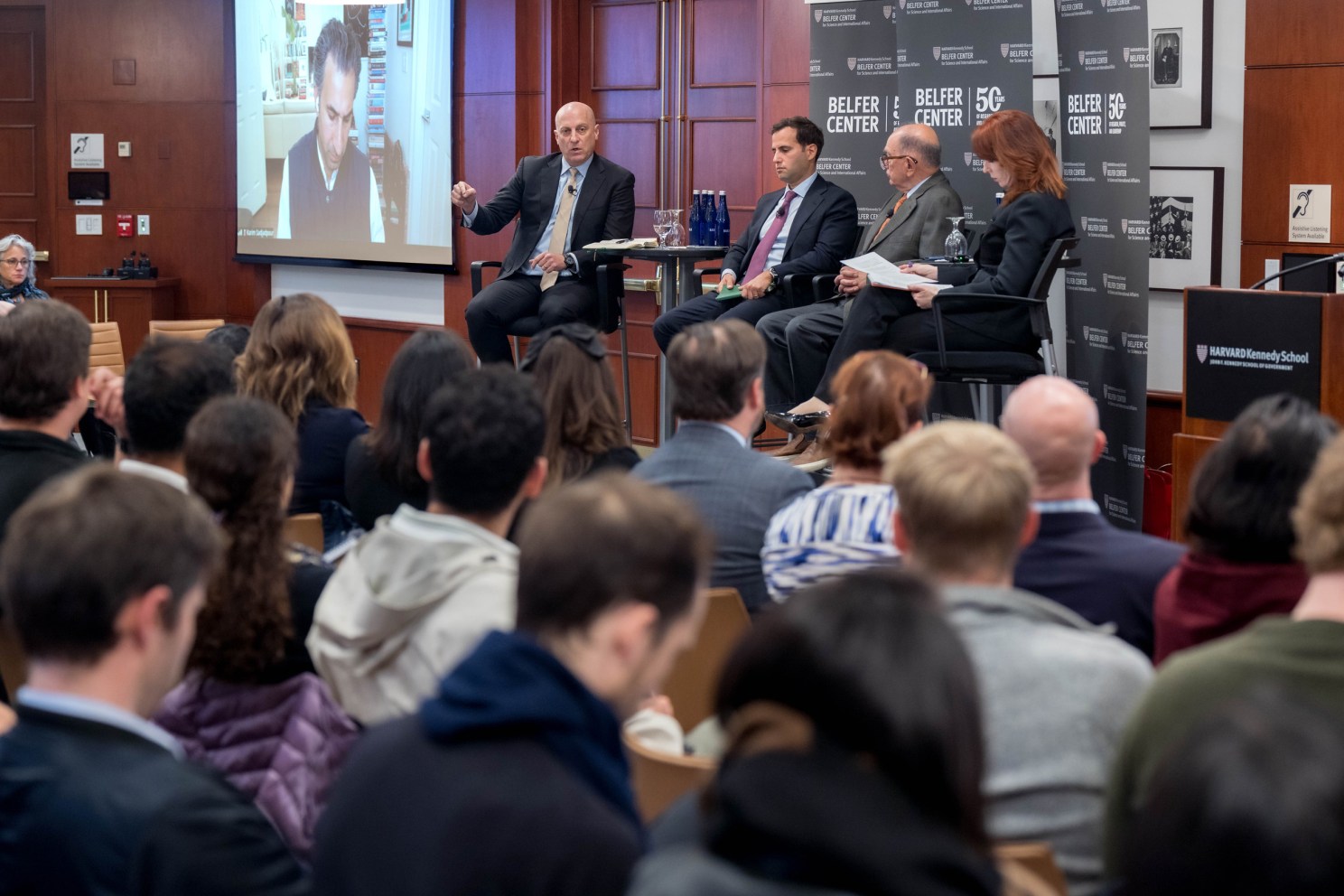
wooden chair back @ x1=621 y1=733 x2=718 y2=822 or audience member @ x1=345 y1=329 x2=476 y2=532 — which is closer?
wooden chair back @ x1=621 y1=733 x2=718 y2=822

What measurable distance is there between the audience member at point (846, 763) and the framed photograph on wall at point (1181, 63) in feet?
17.4

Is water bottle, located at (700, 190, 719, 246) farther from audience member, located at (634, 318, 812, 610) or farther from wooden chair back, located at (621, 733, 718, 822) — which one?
wooden chair back, located at (621, 733, 718, 822)

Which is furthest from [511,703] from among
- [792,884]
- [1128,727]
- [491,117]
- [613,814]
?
[491,117]

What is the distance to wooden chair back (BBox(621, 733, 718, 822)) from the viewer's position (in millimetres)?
1874

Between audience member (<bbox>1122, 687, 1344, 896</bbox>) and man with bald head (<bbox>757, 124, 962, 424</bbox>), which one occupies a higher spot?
man with bald head (<bbox>757, 124, 962, 424</bbox>)

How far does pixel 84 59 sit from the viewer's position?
35.4 feet

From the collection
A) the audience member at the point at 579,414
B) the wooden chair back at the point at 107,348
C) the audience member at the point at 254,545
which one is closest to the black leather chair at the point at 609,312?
the wooden chair back at the point at 107,348

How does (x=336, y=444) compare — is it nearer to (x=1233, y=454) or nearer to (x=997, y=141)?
(x=1233, y=454)

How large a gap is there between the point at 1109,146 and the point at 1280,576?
4.05m

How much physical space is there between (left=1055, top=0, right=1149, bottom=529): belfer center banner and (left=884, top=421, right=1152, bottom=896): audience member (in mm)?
4061

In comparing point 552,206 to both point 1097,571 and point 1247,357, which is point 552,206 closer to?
point 1247,357

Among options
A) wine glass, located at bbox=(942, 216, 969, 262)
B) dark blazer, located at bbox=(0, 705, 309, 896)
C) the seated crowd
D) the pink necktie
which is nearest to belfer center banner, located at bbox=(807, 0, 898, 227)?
the pink necktie

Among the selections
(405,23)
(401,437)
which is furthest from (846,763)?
(405,23)

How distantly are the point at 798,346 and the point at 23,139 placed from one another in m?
7.66
